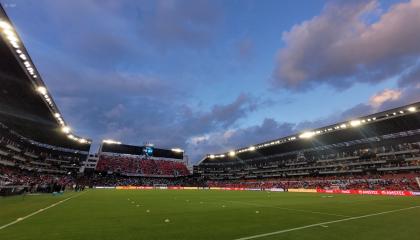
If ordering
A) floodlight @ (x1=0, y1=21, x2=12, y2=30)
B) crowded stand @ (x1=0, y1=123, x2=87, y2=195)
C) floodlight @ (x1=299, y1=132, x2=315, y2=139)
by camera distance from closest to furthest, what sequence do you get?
1. floodlight @ (x1=0, y1=21, x2=12, y2=30)
2. crowded stand @ (x1=0, y1=123, x2=87, y2=195)
3. floodlight @ (x1=299, y1=132, x2=315, y2=139)

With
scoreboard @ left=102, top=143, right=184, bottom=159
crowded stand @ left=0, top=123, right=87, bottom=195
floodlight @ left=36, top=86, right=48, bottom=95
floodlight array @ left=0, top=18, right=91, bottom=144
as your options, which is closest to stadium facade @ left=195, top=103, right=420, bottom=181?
scoreboard @ left=102, top=143, right=184, bottom=159

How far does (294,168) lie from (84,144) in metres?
76.6

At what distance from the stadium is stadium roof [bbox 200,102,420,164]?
0.32 m

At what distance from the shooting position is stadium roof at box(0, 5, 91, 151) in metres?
23.0

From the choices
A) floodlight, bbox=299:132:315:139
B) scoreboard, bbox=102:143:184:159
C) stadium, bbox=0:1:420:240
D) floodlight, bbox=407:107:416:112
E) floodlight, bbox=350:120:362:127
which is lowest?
stadium, bbox=0:1:420:240

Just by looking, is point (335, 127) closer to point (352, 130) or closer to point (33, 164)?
point (352, 130)

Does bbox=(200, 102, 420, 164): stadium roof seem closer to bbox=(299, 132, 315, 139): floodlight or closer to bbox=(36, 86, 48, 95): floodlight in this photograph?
bbox=(299, 132, 315, 139): floodlight

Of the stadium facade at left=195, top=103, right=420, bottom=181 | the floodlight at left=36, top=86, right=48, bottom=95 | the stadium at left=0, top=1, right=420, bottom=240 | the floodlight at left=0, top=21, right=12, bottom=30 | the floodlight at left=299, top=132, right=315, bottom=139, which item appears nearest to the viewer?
the stadium at left=0, top=1, right=420, bottom=240

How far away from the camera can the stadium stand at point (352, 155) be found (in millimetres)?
57312

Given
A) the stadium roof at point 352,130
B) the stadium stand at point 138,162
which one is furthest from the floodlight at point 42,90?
the stadium stand at point 138,162

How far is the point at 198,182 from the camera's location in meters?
111

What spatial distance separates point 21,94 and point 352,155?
81.1 meters

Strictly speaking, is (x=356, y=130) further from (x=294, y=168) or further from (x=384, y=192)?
(x=294, y=168)

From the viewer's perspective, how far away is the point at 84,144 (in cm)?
9144
